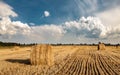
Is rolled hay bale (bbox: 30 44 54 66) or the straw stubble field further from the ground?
rolled hay bale (bbox: 30 44 54 66)

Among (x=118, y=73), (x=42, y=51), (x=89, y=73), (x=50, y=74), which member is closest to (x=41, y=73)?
(x=50, y=74)

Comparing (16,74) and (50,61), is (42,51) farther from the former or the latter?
(16,74)

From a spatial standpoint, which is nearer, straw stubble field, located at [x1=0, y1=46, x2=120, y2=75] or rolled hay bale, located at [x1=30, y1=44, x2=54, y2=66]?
straw stubble field, located at [x1=0, y1=46, x2=120, y2=75]

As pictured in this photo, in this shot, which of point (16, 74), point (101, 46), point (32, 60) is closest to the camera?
point (16, 74)

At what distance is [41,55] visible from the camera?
1834 cm

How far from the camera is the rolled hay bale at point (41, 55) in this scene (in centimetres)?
1809

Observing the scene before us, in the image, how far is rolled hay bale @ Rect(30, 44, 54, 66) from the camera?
18094 mm

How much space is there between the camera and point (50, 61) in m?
18.6

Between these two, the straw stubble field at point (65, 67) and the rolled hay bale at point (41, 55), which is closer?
the straw stubble field at point (65, 67)

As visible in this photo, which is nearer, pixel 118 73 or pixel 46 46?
pixel 118 73

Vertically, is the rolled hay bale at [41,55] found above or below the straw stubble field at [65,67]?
above

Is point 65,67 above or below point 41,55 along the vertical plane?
below

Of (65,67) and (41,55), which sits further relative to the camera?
(41,55)

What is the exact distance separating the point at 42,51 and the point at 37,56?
2.47 feet
